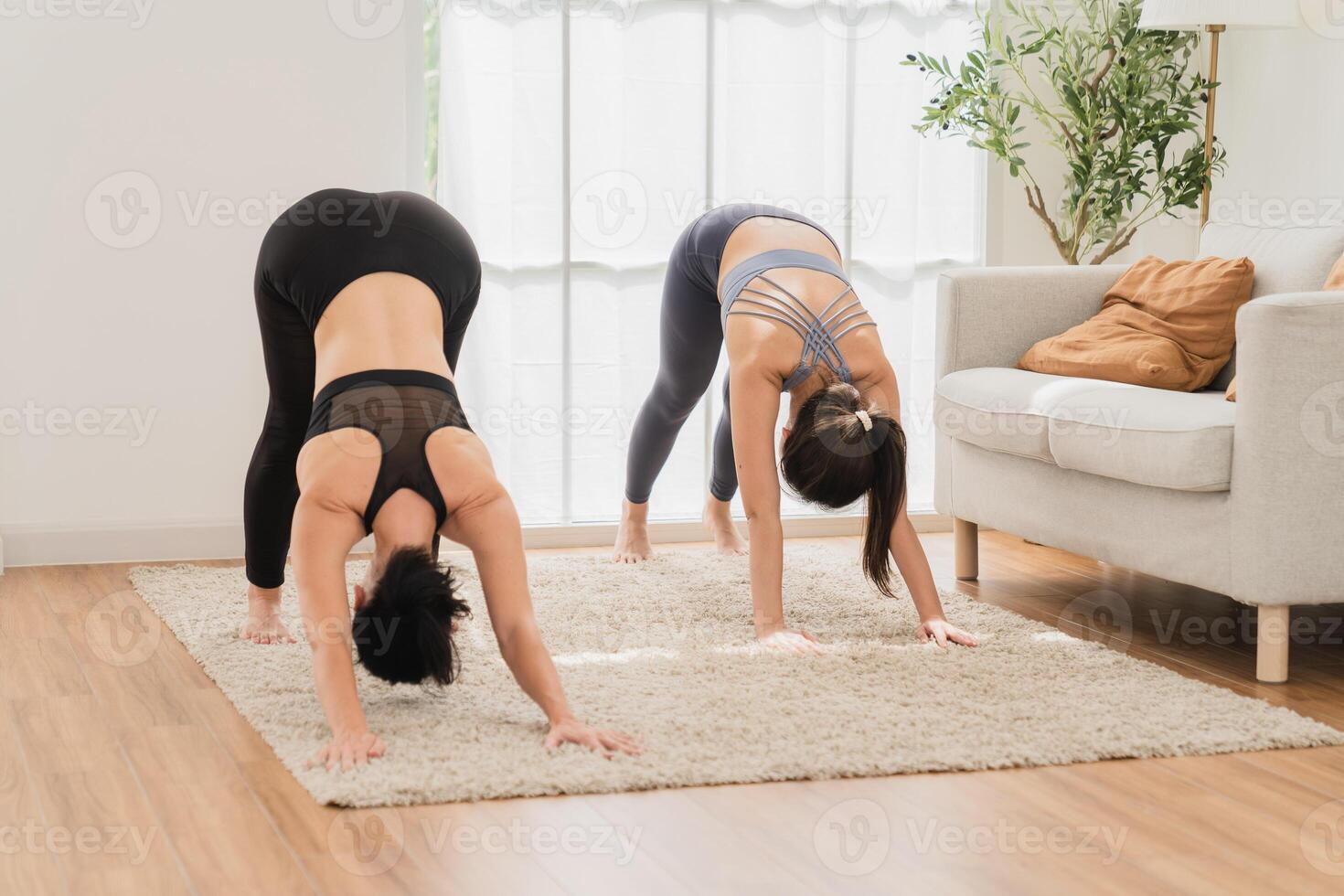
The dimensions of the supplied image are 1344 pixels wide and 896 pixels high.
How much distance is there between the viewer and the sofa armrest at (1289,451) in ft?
8.29

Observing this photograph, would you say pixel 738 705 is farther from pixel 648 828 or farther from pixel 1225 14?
pixel 1225 14

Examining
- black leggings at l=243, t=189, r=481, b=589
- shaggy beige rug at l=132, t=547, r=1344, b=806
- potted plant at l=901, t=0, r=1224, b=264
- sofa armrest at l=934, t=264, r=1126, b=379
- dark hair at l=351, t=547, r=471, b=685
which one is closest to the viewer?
dark hair at l=351, t=547, r=471, b=685

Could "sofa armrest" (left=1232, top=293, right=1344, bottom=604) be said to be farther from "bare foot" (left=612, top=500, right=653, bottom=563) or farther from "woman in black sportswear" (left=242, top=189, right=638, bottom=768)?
"bare foot" (left=612, top=500, right=653, bottom=563)

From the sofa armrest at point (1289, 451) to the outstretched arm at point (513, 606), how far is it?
1.26m

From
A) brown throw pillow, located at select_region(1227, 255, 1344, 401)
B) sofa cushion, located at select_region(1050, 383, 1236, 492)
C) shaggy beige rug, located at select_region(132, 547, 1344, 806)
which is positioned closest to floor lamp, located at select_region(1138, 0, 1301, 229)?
brown throw pillow, located at select_region(1227, 255, 1344, 401)

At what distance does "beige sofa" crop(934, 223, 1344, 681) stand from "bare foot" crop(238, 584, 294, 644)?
1.63 m

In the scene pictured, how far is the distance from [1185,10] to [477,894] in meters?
3.11

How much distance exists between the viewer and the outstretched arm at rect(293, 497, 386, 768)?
2016mm

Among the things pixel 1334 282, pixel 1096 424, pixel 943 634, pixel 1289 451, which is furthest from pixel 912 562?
pixel 1334 282

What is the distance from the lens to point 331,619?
6.63ft

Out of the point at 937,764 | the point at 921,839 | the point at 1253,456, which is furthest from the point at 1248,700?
the point at 921,839

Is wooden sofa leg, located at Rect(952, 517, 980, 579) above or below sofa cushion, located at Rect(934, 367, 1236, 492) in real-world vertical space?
below

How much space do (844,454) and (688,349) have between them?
91cm

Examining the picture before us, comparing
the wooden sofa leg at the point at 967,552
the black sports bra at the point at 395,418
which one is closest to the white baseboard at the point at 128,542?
the wooden sofa leg at the point at 967,552
